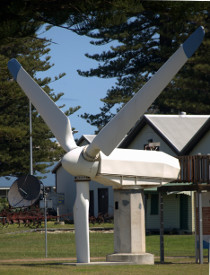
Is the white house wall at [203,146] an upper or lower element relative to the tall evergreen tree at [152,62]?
lower

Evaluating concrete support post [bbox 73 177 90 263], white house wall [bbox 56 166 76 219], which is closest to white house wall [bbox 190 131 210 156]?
concrete support post [bbox 73 177 90 263]

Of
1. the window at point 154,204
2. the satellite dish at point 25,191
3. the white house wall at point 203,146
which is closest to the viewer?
the satellite dish at point 25,191

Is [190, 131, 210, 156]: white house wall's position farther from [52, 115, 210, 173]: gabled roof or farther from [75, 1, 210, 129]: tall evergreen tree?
[75, 1, 210, 129]: tall evergreen tree

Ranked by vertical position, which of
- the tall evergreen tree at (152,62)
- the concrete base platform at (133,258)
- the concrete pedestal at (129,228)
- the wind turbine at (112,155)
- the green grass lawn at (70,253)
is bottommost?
the green grass lawn at (70,253)

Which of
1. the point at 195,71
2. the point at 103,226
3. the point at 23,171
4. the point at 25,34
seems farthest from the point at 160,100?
the point at 25,34

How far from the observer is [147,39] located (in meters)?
57.3

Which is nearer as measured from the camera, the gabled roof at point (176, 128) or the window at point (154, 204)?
the gabled roof at point (176, 128)

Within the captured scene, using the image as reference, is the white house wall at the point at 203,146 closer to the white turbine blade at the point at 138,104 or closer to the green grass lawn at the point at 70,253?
the green grass lawn at the point at 70,253

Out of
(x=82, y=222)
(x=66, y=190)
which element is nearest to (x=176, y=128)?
(x=66, y=190)

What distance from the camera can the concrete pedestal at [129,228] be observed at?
24.6 metres

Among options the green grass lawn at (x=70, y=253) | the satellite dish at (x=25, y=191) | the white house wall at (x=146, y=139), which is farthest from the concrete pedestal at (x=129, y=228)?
the white house wall at (x=146, y=139)

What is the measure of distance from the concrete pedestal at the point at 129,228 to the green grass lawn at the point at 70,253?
915mm

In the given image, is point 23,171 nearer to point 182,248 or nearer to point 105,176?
point 182,248

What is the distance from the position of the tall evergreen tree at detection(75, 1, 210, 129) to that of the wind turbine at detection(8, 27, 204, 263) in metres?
25.2
